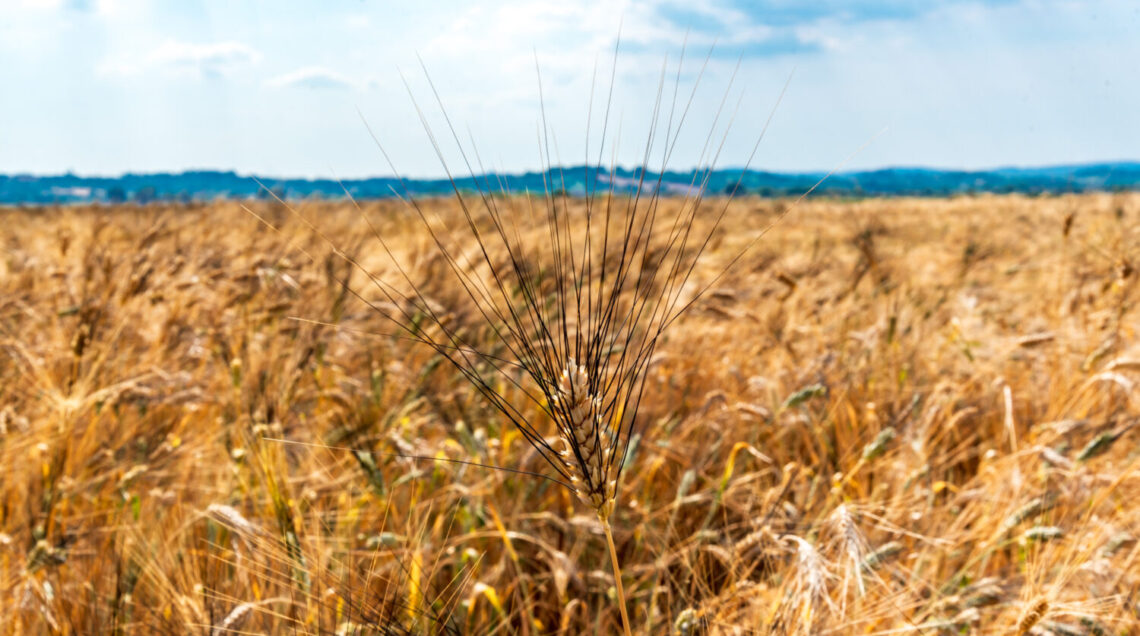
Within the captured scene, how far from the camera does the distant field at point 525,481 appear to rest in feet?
3.83

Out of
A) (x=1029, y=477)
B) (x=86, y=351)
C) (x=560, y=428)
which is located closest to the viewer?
(x=560, y=428)

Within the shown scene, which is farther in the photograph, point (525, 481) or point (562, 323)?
point (525, 481)

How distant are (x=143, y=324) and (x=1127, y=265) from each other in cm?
384

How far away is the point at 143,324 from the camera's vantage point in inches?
112

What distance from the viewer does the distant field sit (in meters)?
1.17

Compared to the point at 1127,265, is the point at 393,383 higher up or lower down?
lower down

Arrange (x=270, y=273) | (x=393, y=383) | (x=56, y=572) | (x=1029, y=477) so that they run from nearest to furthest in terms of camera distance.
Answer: (x=56, y=572), (x=1029, y=477), (x=393, y=383), (x=270, y=273)

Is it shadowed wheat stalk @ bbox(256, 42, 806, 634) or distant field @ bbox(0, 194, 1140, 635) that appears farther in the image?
distant field @ bbox(0, 194, 1140, 635)

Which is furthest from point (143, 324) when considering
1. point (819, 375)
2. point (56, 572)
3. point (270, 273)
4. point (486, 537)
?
point (819, 375)

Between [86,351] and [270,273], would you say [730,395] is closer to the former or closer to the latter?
[270,273]

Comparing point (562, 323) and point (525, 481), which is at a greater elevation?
point (562, 323)

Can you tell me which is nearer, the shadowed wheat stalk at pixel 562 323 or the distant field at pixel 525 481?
the shadowed wheat stalk at pixel 562 323

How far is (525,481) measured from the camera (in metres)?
1.91

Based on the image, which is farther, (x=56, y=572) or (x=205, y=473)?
(x=205, y=473)
